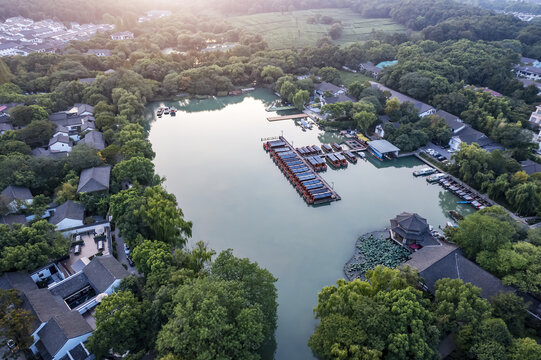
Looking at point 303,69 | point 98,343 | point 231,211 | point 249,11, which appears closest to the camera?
point 98,343

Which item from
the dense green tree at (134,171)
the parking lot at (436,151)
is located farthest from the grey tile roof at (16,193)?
the parking lot at (436,151)

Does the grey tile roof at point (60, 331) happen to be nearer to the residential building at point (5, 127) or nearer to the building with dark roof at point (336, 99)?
the residential building at point (5, 127)

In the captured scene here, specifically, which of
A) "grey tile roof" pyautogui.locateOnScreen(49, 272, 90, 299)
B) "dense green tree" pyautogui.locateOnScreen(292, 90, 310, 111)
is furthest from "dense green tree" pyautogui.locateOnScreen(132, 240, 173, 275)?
"dense green tree" pyautogui.locateOnScreen(292, 90, 310, 111)

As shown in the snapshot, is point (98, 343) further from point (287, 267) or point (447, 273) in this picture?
point (447, 273)

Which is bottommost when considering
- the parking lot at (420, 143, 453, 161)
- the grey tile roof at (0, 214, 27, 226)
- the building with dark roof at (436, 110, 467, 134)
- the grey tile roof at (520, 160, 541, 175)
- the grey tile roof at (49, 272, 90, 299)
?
the parking lot at (420, 143, 453, 161)

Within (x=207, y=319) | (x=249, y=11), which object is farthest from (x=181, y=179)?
(x=249, y=11)

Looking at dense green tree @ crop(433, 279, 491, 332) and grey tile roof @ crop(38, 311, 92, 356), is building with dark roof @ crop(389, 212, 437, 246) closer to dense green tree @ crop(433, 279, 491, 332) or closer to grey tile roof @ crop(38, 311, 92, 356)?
dense green tree @ crop(433, 279, 491, 332)
